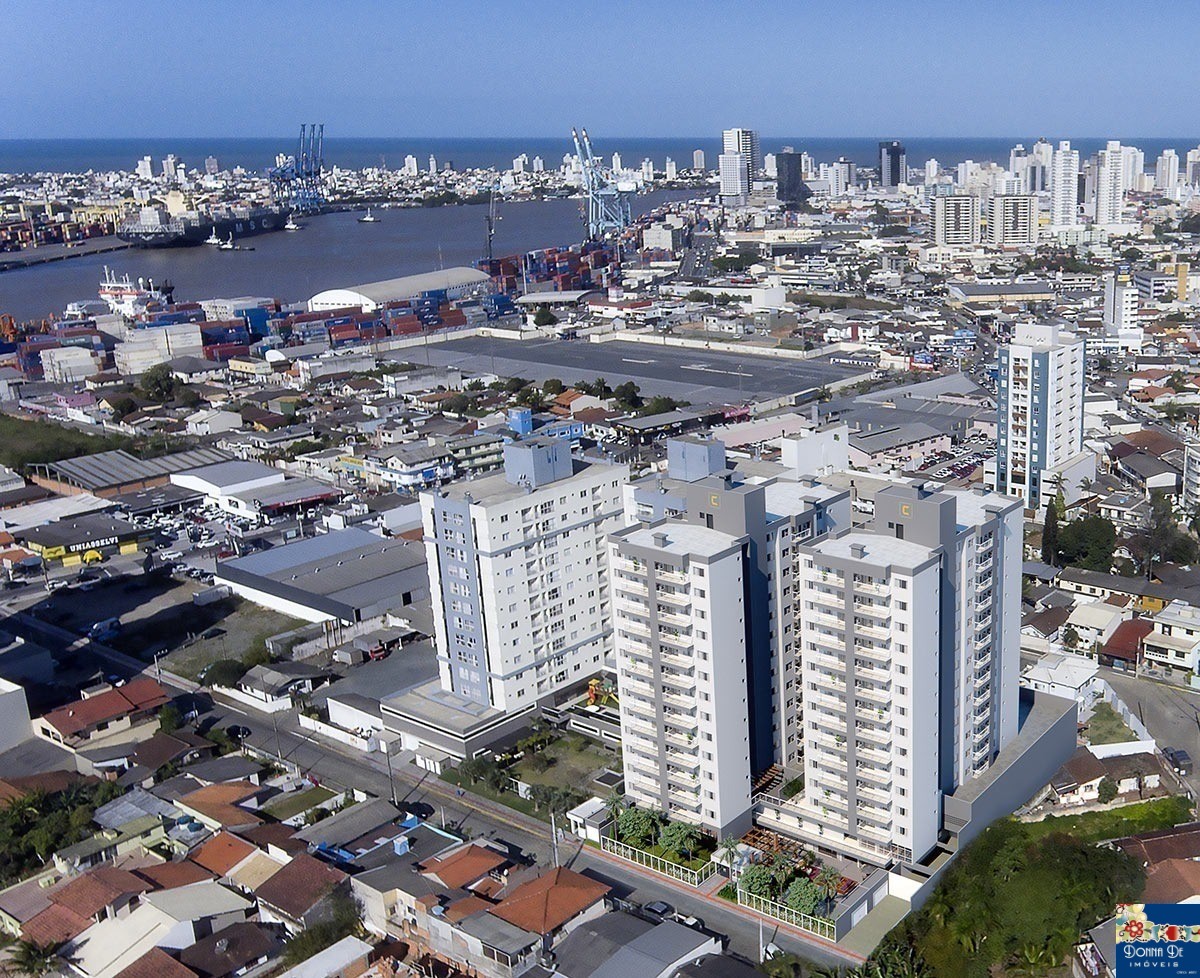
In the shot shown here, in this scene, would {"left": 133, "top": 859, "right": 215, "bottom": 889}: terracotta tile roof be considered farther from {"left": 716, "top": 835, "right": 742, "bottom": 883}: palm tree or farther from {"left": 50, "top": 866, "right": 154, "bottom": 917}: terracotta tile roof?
{"left": 716, "top": 835, "right": 742, "bottom": 883}: palm tree

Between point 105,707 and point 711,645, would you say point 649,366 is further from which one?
point 711,645

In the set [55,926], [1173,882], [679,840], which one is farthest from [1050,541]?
[55,926]

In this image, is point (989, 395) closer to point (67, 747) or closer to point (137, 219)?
point (67, 747)

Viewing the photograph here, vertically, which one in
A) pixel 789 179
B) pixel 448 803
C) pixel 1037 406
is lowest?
pixel 448 803

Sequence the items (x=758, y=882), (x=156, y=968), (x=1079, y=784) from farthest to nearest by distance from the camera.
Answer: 1. (x=1079, y=784)
2. (x=758, y=882)
3. (x=156, y=968)

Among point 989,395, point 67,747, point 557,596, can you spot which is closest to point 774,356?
point 989,395
